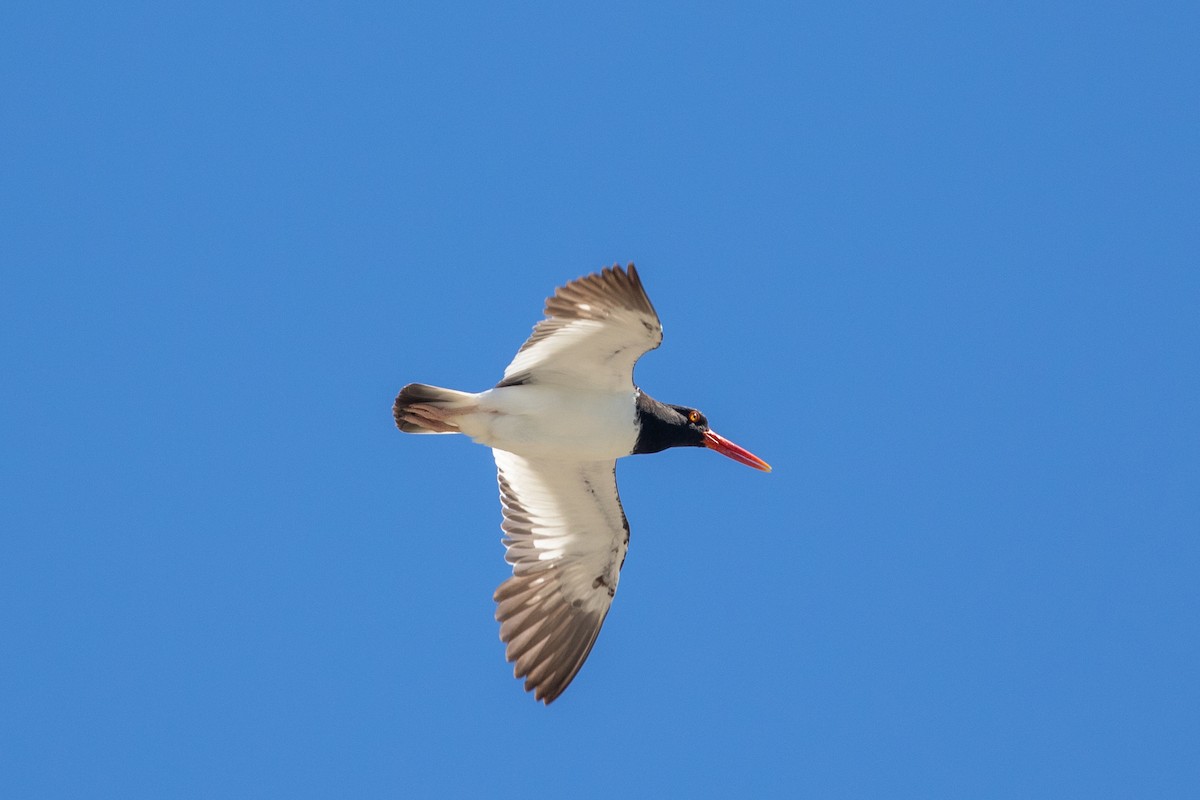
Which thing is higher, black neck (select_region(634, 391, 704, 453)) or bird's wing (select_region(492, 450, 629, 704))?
black neck (select_region(634, 391, 704, 453))

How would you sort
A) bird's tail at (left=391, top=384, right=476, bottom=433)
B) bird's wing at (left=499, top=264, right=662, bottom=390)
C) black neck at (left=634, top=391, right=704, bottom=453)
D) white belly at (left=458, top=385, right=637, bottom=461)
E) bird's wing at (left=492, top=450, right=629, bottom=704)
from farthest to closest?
bird's wing at (left=492, top=450, right=629, bottom=704) < black neck at (left=634, top=391, right=704, bottom=453) < white belly at (left=458, top=385, right=637, bottom=461) < bird's tail at (left=391, top=384, right=476, bottom=433) < bird's wing at (left=499, top=264, right=662, bottom=390)

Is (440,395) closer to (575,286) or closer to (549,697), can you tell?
(575,286)

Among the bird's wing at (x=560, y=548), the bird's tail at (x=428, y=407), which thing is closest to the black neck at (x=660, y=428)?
the bird's wing at (x=560, y=548)

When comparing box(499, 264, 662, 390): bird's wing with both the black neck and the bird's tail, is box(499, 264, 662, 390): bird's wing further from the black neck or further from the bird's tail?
the bird's tail

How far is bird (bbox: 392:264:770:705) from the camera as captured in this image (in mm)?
10359

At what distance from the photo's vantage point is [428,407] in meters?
10.7

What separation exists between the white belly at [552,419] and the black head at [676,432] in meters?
0.14

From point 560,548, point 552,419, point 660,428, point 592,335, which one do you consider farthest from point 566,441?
point 560,548

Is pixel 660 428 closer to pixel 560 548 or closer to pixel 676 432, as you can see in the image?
pixel 676 432

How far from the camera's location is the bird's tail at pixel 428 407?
1062cm

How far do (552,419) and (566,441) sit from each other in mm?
239

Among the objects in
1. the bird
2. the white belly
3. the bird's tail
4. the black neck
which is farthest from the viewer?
the black neck

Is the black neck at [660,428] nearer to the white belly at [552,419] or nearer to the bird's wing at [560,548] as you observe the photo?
the white belly at [552,419]

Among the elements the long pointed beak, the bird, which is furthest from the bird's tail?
the long pointed beak
